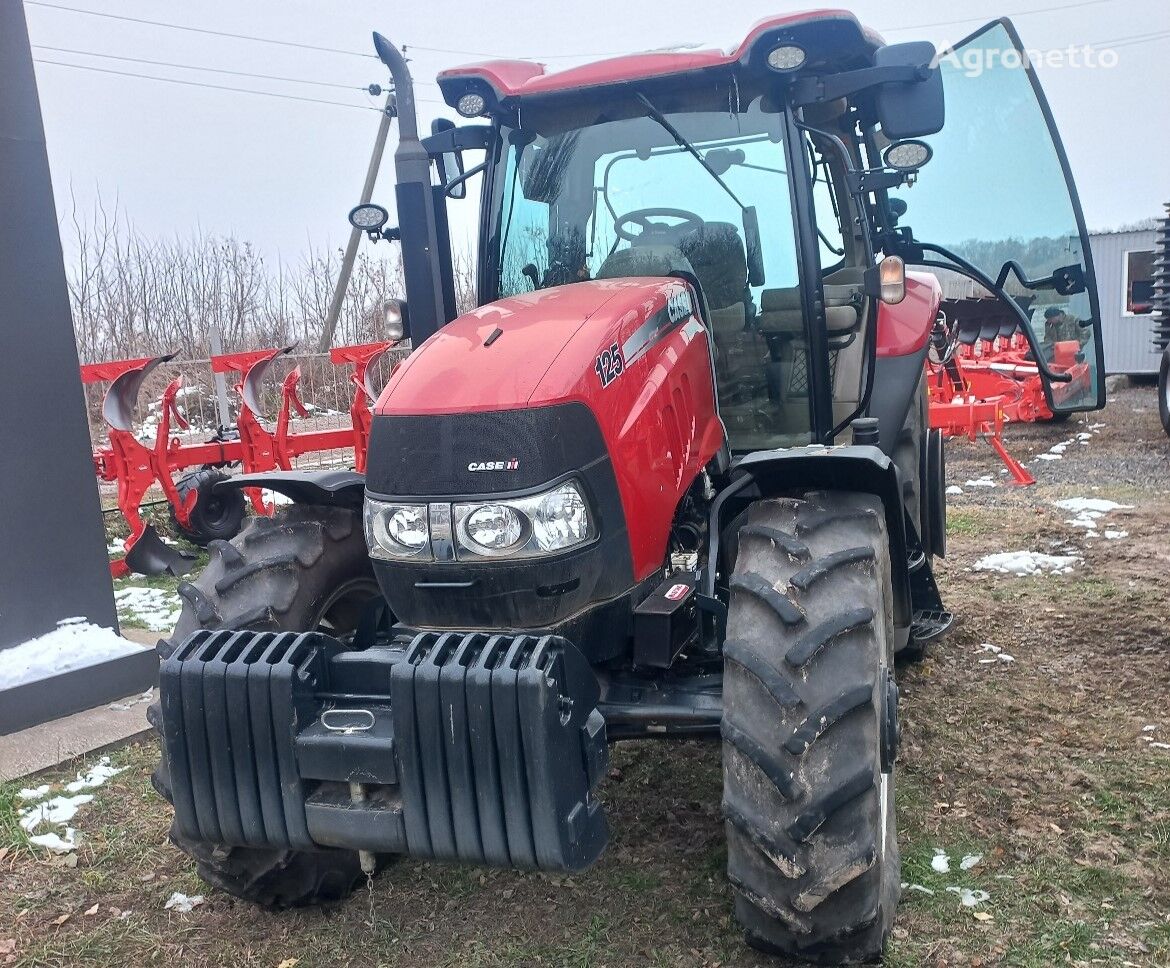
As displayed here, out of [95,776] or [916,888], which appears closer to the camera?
[916,888]

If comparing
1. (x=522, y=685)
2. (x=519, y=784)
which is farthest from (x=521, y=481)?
(x=519, y=784)

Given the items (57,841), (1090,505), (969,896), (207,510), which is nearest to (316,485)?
(57,841)

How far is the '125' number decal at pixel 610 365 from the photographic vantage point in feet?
8.46

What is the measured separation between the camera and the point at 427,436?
247 centimetres

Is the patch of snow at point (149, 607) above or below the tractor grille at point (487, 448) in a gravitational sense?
below

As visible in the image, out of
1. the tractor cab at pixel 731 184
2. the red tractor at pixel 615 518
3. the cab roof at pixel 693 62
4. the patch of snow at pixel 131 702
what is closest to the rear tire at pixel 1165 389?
the red tractor at pixel 615 518

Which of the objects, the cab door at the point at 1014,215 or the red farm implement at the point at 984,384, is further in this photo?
the red farm implement at the point at 984,384

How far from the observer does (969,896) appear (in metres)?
2.78

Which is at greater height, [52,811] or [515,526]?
[515,526]

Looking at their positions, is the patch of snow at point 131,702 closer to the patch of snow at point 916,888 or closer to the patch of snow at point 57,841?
the patch of snow at point 57,841

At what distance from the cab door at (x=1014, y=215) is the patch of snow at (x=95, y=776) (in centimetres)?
381

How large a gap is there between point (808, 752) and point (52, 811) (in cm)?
282

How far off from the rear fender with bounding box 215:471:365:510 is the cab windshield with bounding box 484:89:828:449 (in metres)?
0.96

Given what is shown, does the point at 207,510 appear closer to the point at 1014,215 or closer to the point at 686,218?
the point at 686,218
